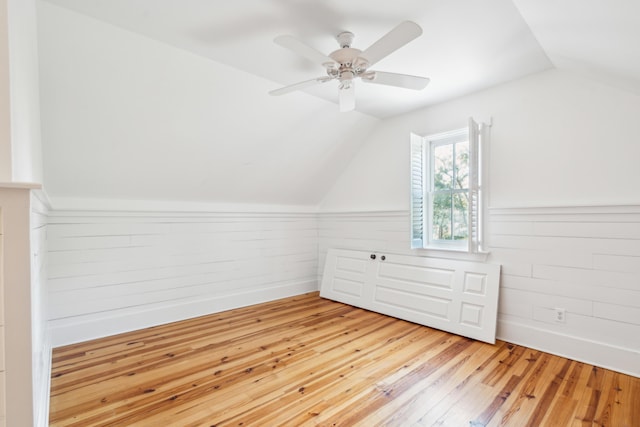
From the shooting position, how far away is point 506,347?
2846mm

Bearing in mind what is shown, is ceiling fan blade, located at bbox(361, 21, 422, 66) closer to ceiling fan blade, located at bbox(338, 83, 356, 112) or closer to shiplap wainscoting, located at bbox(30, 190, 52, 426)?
ceiling fan blade, located at bbox(338, 83, 356, 112)

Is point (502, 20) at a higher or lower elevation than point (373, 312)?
higher

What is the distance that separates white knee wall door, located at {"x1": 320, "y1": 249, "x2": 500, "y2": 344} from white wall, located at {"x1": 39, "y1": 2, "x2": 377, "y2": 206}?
1.56 m

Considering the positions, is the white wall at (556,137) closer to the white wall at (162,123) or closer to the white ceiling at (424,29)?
the white ceiling at (424,29)

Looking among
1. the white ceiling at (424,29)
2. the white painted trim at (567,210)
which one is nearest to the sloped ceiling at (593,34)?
the white ceiling at (424,29)

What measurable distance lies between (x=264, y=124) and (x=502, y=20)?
2.22m

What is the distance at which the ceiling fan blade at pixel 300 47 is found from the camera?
180 centimetres

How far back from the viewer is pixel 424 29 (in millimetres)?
2170

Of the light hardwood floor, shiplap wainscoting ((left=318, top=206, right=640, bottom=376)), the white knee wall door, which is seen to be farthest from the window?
the light hardwood floor

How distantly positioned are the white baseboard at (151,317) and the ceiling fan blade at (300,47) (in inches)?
121

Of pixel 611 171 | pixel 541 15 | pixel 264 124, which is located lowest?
pixel 611 171

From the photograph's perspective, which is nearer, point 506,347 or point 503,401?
point 503,401

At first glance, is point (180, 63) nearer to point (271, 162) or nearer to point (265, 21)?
point (265, 21)

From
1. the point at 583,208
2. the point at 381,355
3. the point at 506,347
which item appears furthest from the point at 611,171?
the point at 381,355
